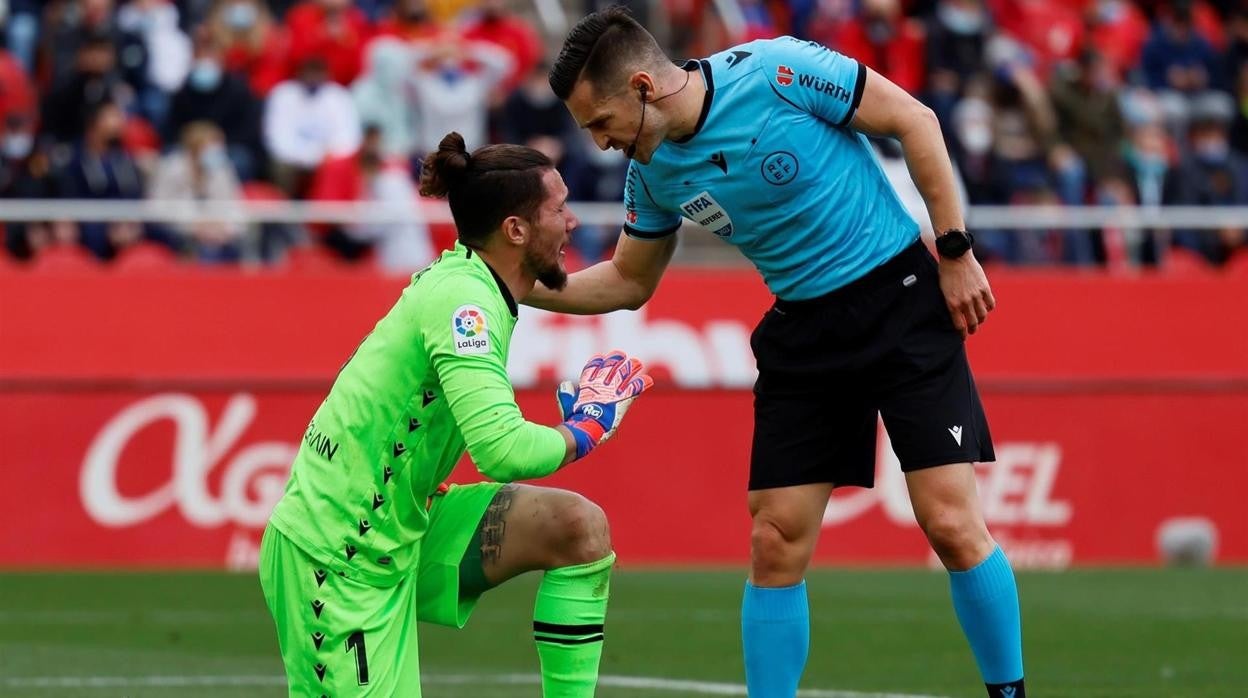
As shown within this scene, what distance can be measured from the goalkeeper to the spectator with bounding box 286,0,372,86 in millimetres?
11496

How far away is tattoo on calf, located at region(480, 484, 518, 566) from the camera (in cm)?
639

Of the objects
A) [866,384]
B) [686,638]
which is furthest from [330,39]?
[866,384]

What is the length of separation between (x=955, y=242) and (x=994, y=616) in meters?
1.17

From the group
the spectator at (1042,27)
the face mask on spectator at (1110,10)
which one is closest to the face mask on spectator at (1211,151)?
the spectator at (1042,27)

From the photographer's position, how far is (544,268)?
Answer: 20.7ft

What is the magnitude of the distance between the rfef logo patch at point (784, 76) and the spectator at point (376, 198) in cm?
915

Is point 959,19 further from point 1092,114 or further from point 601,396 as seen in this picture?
point 601,396

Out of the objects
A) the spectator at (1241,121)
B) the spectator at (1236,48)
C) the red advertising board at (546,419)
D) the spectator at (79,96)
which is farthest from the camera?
the spectator at (1236,48)

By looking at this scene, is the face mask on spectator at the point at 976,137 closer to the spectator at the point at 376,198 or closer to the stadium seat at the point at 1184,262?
the stadium seat at the point at 1184,262

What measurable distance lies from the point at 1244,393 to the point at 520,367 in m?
5.22

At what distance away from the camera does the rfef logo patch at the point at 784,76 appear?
6742 millimetres

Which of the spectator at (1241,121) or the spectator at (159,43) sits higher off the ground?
the spectator at (159,43)

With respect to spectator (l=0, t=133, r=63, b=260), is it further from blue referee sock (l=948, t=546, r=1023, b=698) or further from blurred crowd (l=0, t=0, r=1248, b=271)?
blue referee sock (l=948, t=546, r=1023, b=698)

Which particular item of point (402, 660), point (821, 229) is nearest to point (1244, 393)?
point (821, 229)
